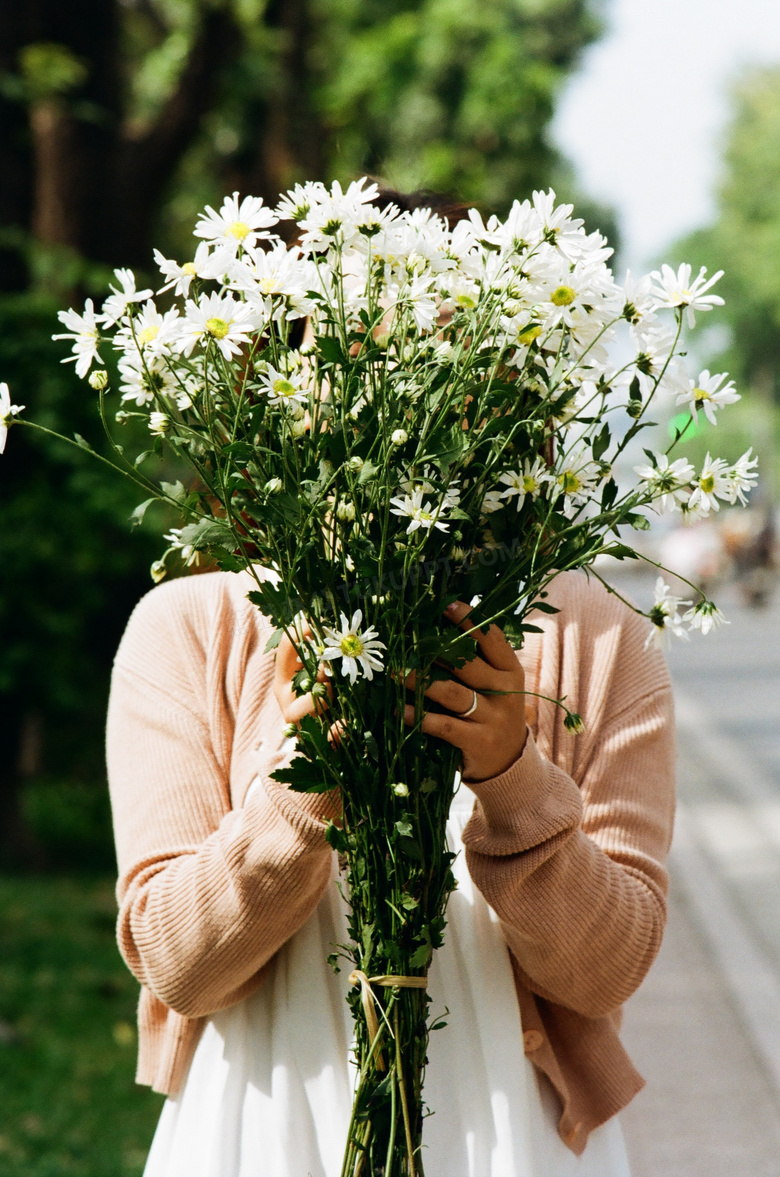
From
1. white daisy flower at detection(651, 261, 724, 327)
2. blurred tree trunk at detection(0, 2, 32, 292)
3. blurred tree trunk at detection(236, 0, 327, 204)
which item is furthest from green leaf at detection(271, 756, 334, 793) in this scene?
blurred tree trunk at detection(236, 0, 327, 204)

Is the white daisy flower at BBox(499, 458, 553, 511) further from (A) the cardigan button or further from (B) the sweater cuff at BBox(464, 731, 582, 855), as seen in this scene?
(A) the cardigan button

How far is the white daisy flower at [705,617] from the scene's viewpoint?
1.17 metres

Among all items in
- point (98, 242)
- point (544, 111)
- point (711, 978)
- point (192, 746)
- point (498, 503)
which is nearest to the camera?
point (498, 503)

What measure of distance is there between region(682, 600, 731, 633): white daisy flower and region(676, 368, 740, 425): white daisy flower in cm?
17

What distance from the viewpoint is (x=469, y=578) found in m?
1.17

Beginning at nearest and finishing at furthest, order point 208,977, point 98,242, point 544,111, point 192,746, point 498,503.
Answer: point 498,503 → point 208,977 → point 192,746 → point 98,242 → point 544,111

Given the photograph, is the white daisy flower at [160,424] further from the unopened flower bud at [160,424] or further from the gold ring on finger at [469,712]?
the gold ring on finger at [469,712]

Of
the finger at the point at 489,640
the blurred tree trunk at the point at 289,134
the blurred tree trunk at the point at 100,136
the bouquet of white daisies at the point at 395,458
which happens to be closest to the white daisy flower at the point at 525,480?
the bouquet of white daisies at the point at 395,458

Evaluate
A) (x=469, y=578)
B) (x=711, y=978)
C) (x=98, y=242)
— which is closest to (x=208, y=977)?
(x=469, y=578)

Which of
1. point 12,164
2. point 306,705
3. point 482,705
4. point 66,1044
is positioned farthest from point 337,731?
point 12,164

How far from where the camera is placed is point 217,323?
1.10 meters

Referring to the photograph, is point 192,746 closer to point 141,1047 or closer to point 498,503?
point 141,1047

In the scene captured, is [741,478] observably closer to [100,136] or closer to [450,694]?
[450,694]

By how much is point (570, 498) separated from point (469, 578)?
119 mm
